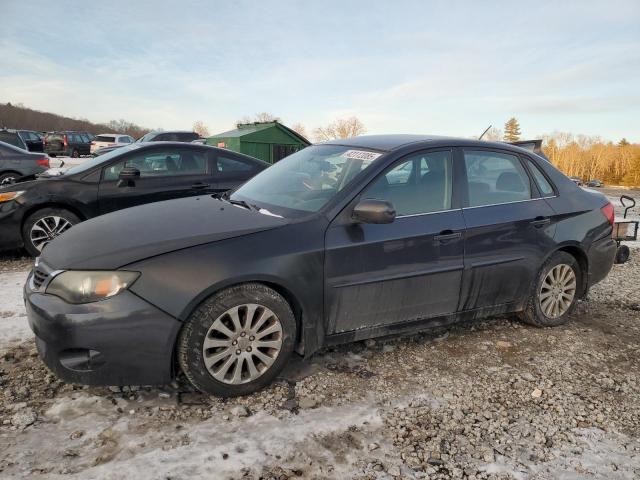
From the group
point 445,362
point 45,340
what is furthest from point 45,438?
point 445,362

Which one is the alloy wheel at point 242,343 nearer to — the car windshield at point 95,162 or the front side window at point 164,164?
the front side window at point 164,164

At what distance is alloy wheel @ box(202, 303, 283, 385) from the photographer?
2.58 meters

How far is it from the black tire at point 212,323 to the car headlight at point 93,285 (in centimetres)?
39

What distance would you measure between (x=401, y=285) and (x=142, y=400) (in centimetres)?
174

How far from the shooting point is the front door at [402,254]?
291cm

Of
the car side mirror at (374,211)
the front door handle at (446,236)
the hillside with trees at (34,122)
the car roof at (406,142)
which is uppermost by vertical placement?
the hillside with trees at (34,122)

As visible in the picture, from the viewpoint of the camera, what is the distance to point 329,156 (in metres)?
3.58

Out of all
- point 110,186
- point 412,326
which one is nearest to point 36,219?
point 110,186

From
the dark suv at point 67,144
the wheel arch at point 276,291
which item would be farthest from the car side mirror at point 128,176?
the dark suv at point 67,144

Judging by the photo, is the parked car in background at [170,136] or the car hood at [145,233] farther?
the parked car in background at [170,136]

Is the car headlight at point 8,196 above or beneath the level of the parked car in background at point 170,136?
beneath

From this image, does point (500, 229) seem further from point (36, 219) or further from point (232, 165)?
point (36, 219)

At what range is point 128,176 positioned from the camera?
5559 millimetres

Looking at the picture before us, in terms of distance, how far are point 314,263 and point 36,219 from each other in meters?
4.24
